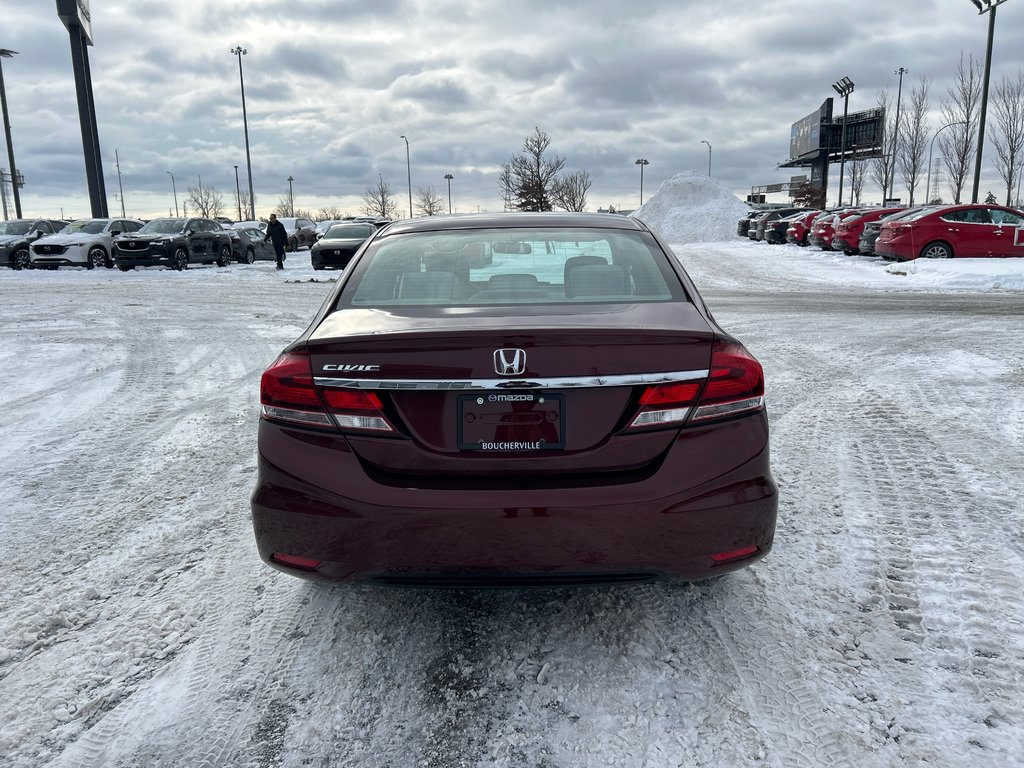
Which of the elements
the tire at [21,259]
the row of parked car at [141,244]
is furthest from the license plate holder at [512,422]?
the tire at [21,259]

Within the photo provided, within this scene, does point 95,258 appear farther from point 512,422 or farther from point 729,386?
point 729,386

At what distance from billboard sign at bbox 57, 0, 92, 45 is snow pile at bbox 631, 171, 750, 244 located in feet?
118

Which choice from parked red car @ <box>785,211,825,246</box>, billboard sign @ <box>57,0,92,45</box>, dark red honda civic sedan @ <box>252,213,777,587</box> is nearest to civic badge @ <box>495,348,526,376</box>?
dark red honda civic sedan @ <box>252,213,777,587</box>

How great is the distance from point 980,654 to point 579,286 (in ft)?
6.48

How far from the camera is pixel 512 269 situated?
3348 mm

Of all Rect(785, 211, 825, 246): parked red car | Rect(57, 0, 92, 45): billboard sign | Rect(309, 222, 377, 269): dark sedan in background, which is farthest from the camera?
Rect(57, 0, 92, 45): billboard sign

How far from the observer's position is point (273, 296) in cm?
1536

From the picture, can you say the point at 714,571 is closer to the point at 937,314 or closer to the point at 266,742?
the point at 266,742

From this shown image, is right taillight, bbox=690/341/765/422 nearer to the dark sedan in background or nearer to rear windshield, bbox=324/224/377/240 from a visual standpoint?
the dark sedan in background

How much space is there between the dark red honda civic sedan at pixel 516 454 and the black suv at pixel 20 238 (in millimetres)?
26681

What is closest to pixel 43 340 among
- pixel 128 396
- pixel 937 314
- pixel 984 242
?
pixel 128 396

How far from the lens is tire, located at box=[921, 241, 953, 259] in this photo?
61.4ft

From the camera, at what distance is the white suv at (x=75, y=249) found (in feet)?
78.0

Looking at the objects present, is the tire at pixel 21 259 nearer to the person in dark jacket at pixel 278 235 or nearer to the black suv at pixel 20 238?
the black suv at pixel 20 238
